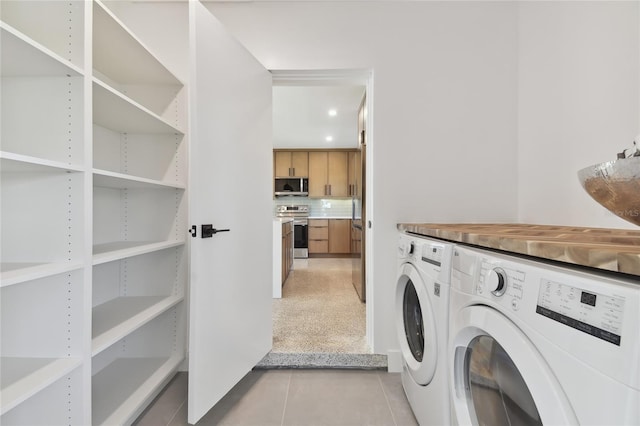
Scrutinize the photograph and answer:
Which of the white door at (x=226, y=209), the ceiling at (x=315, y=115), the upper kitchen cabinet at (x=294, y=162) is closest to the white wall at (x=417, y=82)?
the white door at (x=226, y=209)

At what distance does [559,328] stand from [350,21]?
1926mm

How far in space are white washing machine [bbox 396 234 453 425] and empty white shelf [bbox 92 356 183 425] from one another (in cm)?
127

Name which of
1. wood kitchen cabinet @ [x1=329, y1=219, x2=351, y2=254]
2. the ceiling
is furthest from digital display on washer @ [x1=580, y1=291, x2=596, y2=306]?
wood kitchen cabinet @ [x1=329, y1=219, x2=351, y2=254]

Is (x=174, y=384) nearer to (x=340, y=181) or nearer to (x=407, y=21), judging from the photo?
(x=407, y=21)

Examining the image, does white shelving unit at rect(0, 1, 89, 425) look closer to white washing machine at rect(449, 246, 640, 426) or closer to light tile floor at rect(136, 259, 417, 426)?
light tile floor at rect(136, 259, 417, 426)

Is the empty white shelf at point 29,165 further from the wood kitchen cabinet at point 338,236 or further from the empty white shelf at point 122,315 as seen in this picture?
the wood kitchen cabinet at point 338,236

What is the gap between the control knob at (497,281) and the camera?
57cm

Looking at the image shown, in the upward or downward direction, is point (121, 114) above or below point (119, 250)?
above

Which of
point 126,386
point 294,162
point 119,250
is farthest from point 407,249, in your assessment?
point 294,162

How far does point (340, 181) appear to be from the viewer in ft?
19.0

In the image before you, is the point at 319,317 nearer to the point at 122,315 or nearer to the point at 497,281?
the point at 122,315

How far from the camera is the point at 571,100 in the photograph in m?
1.28

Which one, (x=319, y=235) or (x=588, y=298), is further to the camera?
(x=319, y=235)

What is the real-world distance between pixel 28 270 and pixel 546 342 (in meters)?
1.34
